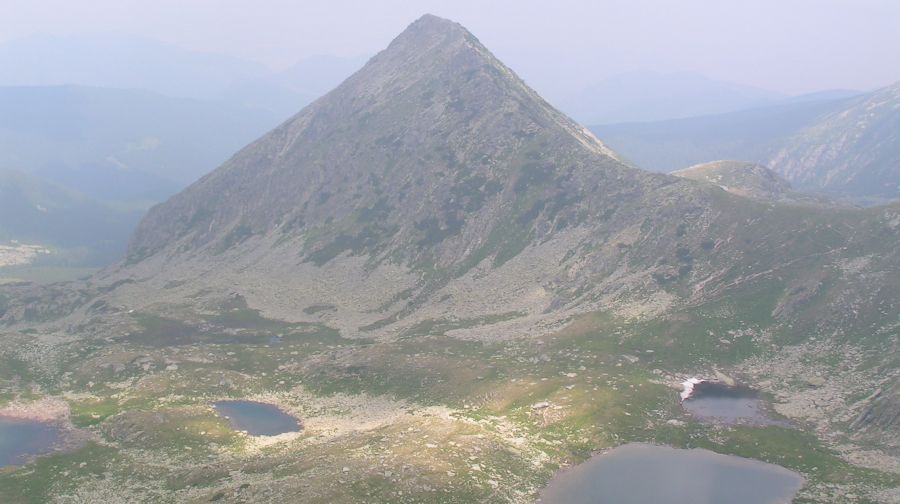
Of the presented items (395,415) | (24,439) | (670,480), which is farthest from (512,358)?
(24,439)

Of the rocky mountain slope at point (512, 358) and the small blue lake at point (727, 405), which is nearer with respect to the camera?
the rocky mountain slope at point (512, 358)

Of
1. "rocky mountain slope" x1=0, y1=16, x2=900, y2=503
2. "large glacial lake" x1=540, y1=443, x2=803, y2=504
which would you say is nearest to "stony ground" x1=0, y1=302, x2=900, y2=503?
"rocky mountain slope" x1=0, y1=16, x2=900, y2=503

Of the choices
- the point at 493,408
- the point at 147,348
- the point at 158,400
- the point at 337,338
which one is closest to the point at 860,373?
the point at 493,408

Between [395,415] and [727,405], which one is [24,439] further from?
[727,405]

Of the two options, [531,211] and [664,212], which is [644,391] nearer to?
[664,212]

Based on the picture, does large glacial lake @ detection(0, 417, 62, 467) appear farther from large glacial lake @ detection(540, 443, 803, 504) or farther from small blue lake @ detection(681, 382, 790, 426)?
small blue lake @ detection(681, 382, 790, 426)

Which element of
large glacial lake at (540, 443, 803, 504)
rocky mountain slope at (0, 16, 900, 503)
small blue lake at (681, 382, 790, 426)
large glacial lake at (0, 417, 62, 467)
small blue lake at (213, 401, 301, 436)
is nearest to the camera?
large glacial lake at (540, 443, 803, 504)

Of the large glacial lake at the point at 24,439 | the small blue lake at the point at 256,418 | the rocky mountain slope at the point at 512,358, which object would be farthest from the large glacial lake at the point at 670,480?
the large glacial lake at the point at 24,439

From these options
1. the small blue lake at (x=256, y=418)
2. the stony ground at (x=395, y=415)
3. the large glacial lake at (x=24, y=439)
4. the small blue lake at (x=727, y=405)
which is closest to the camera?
the stony ground at (x=395, y=415)

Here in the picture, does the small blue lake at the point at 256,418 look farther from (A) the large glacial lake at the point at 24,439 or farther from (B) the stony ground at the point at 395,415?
(A) the large glacial lake at the point at 24,439
